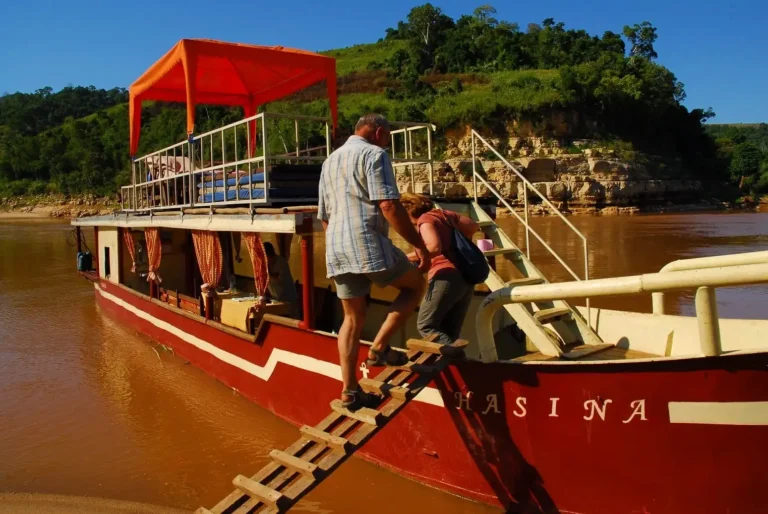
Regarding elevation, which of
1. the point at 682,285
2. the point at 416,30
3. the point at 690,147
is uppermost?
the point at 416,30

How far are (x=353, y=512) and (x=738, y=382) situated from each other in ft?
10.1

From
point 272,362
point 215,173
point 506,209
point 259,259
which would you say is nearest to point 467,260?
point 272,362


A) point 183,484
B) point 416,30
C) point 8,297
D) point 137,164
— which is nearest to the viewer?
point 183,484

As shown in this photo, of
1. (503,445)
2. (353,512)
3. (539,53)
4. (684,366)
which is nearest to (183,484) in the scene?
(353,512)

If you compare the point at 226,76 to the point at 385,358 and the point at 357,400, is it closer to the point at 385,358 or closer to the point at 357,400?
the point at 385,358

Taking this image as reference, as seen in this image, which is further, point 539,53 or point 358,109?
point 539,53

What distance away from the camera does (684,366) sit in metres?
3.66

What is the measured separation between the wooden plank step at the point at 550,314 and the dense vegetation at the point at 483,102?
137ft

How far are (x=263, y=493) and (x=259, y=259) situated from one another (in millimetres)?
3675

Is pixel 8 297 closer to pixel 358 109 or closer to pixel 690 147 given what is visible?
pixel 358 109

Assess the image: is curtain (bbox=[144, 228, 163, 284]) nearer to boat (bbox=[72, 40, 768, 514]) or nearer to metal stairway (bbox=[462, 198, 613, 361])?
boat (bbox=[72, 40, 768, 514])

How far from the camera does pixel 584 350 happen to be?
544cm

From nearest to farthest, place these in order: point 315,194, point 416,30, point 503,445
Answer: point 503,445, point 315,194, point 416,30

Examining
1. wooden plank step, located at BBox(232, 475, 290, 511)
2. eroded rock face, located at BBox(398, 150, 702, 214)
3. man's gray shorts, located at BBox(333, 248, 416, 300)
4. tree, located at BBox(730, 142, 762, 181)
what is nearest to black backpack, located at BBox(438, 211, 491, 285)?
man's gray shorts, located at BBox(333, 248, 416, 300)
